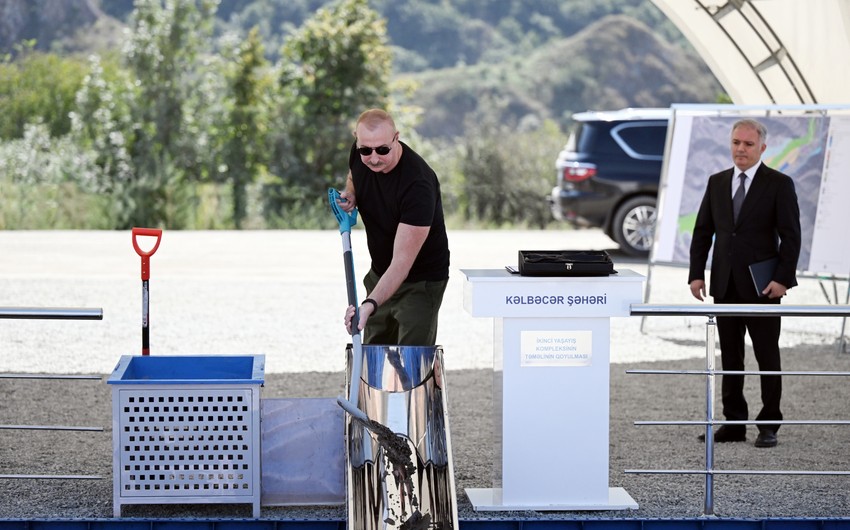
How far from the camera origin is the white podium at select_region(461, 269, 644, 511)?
552 centimetres

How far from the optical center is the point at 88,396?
8.77 m

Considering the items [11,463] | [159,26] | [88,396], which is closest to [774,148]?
[88,396]

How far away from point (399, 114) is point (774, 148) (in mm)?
21821

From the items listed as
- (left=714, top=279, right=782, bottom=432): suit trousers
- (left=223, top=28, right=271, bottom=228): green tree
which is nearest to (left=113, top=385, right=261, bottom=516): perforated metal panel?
(left=714, top=279, right=782, bottom=432): suit trousers

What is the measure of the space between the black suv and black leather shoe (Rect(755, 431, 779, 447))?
35.3 feet

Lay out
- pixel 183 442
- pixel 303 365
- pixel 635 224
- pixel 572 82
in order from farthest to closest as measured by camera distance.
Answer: pixel 572 82
pixel 635 224
pixel 303 365
pixel 183 442

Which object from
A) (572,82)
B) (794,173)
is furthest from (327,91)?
(572,82)

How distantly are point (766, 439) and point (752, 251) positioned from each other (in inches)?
39.1

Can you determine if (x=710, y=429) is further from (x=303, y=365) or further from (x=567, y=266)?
(x=303, y=365)

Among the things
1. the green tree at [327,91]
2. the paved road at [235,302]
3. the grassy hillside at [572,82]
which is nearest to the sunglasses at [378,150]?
the paved road at [235,302]

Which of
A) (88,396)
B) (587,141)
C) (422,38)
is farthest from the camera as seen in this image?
(422,38)

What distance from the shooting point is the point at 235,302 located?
13.9 meters

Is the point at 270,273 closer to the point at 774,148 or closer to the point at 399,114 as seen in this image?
the point at 774,148

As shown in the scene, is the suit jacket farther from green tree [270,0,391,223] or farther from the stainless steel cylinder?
green tree [270,0,391,223]
